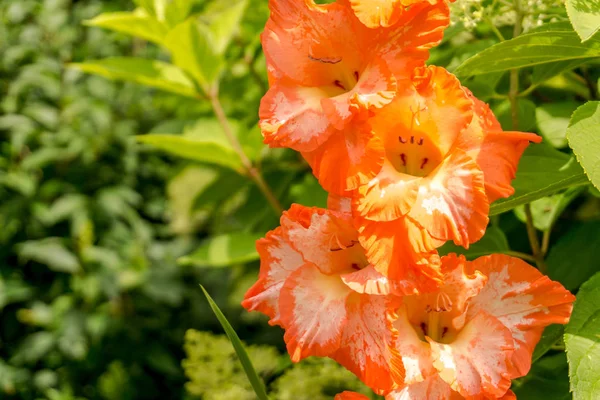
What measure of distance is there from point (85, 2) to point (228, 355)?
4.95ft

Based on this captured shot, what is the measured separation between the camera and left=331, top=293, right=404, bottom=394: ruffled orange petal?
1.79 ft

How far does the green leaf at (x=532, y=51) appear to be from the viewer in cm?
60

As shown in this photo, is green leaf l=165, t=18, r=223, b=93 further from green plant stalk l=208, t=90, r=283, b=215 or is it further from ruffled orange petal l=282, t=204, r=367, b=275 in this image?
ruffled orange petal l=282, t=204, r=367, b=275

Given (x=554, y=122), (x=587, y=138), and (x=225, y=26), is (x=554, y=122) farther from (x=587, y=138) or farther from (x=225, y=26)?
(x=225, y=26)

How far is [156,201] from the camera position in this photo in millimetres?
2273

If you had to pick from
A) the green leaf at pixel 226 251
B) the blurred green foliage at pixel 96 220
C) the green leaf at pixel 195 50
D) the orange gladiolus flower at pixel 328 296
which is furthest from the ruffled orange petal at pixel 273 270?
the blurred green foliage at pixel 96 220

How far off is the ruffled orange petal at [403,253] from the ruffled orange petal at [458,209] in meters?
0.01

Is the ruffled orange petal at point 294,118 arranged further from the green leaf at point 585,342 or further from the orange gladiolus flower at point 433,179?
the green leaf at point 585,342

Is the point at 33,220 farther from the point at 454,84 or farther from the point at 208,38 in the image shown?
the point at 454,84

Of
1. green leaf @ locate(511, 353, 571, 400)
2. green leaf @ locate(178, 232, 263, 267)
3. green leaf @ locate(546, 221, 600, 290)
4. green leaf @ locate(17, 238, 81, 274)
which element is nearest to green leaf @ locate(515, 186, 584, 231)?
green leaf @ locate(546, 221, 600, 290)

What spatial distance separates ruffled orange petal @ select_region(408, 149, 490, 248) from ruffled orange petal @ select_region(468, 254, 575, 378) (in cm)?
6

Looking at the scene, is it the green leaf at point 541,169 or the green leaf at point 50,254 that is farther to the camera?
the green leaf at point 50,254

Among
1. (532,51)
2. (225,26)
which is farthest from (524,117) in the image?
(225,26)

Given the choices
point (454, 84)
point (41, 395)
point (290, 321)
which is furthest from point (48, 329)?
point (454, 84)
